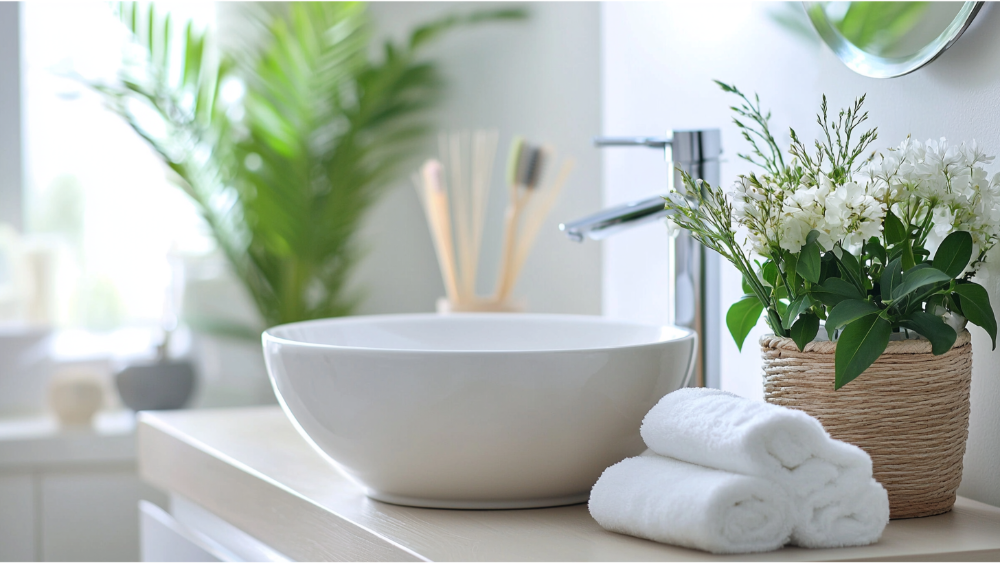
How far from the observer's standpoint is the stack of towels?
1.72 feet

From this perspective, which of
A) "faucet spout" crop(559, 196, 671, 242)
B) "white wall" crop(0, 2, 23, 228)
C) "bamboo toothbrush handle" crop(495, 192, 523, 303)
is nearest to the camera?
"faucet spout" crop(559, 196, 671, 242)

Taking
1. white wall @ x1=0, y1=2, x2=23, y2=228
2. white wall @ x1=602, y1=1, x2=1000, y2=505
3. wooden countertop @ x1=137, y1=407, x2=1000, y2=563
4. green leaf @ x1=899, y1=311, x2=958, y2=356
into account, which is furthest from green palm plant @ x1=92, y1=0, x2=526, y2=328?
Result: green leaf @ x1=899, y1=311, x2=958, y2=356

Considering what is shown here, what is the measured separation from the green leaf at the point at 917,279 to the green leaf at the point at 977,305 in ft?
0.10

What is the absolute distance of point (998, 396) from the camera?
680 millimetres

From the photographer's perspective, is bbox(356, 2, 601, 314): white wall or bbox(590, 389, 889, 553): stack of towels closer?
bbox(590, 389, 889, 553): stack of towels

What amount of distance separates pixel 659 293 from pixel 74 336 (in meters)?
1.76

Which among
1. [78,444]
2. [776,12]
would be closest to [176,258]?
[78,444]

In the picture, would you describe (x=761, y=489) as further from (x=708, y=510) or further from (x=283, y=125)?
(x=283, y=125)

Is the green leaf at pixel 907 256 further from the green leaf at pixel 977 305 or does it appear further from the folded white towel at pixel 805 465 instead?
the folded white towel at pixel 805 465

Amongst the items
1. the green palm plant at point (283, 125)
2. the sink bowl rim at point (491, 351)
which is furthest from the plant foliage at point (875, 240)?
the green palm plant at point (283, 125)

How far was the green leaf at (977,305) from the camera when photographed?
61 cm

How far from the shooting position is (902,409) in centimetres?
60

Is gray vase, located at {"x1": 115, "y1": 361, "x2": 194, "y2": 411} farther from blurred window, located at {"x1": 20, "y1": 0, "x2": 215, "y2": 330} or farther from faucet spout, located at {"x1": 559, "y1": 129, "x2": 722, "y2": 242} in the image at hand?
faucet spout, located at {"x1": 559, "y1": 129, "x2": 722, "y2": 242}

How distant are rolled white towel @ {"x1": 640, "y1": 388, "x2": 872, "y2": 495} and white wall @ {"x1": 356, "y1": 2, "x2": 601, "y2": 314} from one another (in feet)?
3.55
